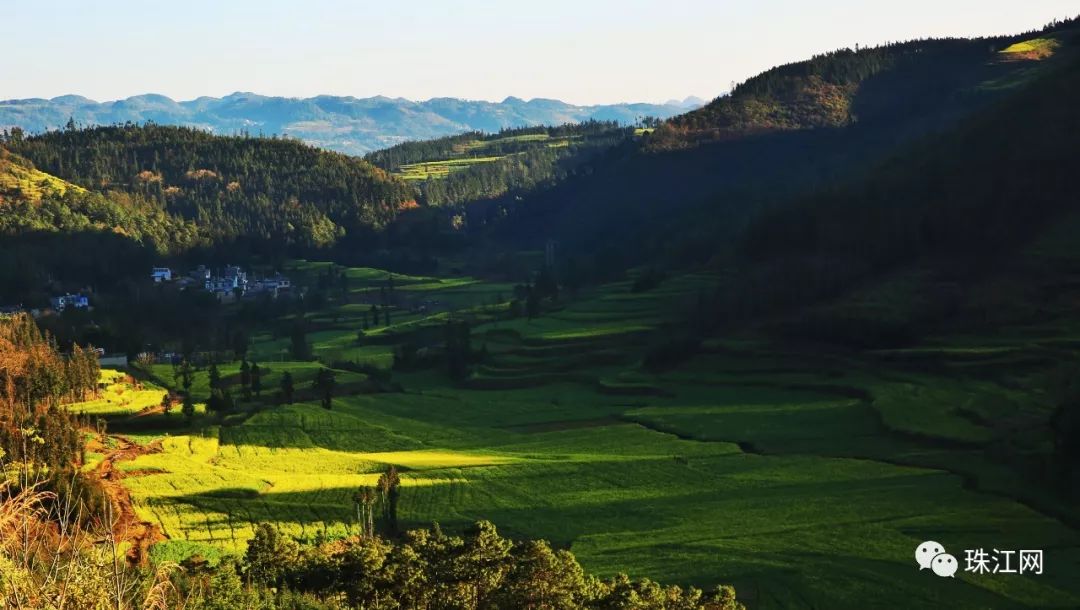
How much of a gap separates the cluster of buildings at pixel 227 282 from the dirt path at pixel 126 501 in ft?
328

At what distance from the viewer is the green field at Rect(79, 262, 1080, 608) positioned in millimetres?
49031

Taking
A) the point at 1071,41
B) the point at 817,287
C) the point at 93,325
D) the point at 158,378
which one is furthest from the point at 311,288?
the point at 1071,41

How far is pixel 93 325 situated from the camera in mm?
129375

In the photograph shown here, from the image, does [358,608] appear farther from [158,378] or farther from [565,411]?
[158,378]

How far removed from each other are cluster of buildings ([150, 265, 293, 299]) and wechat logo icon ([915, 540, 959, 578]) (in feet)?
452

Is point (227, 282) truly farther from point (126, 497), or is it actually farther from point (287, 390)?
point (126, 497)

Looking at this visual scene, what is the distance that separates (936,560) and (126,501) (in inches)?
1479

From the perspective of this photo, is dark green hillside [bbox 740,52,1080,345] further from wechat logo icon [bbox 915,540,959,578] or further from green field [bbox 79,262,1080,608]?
wechat logo icon [bbox 915,540,959,578]

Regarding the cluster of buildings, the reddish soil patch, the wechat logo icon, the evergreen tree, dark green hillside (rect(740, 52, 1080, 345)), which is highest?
dark green hillside (rect(740, 52, 1080, 345))

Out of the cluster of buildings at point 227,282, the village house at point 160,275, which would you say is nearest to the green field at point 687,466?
the cluster of buildings at point 227,282

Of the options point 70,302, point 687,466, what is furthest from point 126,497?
point 70,302

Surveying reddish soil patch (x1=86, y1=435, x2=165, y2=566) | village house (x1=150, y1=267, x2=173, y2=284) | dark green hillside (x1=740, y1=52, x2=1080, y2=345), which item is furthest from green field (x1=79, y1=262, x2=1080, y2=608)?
village house (x1=150, y1=267, x2=173, y2=284)

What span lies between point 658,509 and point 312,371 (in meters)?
55.6

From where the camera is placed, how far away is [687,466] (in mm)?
67625
